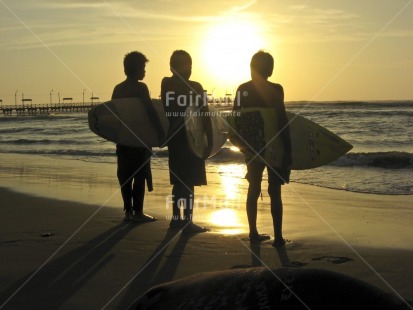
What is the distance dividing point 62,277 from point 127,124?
8.61ft

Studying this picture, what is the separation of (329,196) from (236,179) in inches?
107

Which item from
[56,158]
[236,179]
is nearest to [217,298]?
[236,179]

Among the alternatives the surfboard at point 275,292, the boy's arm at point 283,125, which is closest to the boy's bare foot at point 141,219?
the boy's arm at point 283,125

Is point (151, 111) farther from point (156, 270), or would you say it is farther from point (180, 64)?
point (156, 270)

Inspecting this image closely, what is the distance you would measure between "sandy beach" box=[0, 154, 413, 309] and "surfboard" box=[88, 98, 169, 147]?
2.68ft

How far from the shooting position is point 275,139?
18.7ft

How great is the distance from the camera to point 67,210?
7.61 m

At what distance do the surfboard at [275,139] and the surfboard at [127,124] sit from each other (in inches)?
40.7

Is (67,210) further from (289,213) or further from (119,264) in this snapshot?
(119,264)

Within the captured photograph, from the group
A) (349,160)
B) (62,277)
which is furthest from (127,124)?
(349,160)

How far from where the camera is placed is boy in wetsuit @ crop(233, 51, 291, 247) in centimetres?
555

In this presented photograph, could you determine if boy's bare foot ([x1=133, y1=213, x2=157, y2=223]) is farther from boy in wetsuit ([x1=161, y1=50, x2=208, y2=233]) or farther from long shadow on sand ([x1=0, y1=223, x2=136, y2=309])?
long shadow on sand ([x1=0, y1=223, x2=136, y2=309])

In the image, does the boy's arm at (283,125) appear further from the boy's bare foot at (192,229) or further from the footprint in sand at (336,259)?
the boy's bare foot at (192,229)

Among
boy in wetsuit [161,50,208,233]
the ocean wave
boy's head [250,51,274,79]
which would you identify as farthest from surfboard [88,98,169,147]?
the ocean wave
